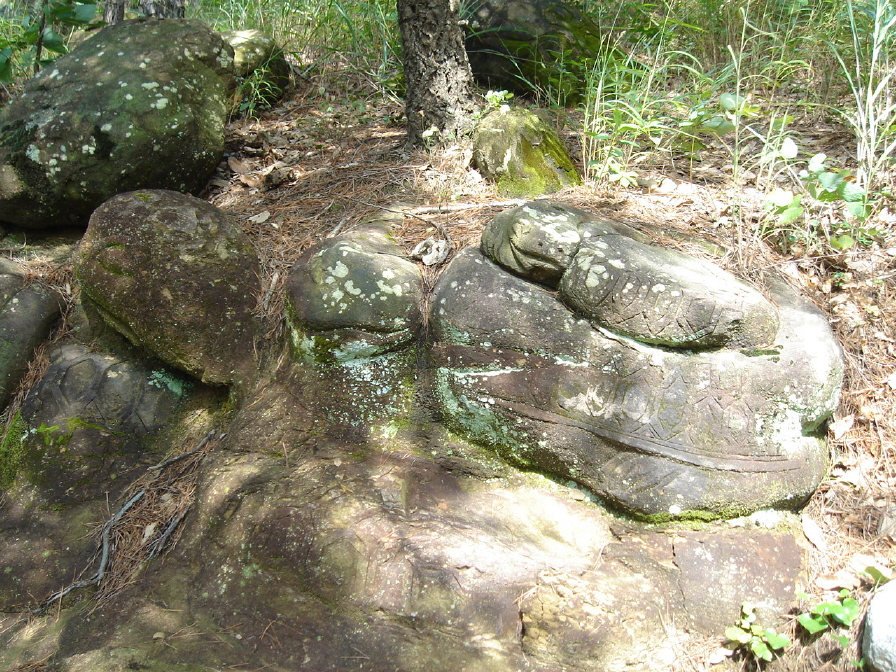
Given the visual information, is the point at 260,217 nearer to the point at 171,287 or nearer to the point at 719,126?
the point at 171,287

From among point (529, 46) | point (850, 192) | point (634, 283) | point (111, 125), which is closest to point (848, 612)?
point (634, 283)

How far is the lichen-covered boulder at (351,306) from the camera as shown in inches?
101

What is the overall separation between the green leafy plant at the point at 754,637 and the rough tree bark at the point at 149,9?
5150mm

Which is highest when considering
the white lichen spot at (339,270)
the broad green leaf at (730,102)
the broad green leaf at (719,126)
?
the broad green leaf at (730,102)

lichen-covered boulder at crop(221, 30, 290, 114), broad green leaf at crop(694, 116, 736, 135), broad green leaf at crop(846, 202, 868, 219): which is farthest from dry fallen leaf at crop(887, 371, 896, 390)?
lichen-covered boulder at crop(221, 30, 290, 114)

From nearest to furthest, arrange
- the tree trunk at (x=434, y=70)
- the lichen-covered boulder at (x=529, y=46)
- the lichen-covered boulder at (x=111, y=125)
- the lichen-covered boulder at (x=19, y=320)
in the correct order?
1. the lichen-covered boulder at (x=19, y=320)
2. the lichen-covered boulder at (x=111, y=125)
3. the tree trunk at (x=434, y=70)
4. the lichen-covered boulder at (x=529, y=46)

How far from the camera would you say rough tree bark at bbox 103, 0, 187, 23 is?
451 centimetres

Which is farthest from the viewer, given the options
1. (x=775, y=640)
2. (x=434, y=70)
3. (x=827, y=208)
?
(x=434, y=70)

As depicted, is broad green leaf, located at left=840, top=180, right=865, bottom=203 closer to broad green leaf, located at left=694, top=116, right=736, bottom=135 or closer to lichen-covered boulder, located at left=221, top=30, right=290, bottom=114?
broad green leaf, located at left=694, top=116, right=736, bottom=135

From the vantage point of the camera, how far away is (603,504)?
237 cm

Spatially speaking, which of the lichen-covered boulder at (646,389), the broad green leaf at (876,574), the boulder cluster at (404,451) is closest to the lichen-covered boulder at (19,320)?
the boulder cluster at (404,451)

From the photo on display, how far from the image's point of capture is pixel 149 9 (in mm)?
4727

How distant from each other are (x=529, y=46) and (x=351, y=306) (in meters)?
2.74

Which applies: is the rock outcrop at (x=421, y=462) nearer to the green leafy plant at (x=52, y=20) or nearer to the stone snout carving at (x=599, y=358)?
the stone snout carving at (x=599, y=358)
